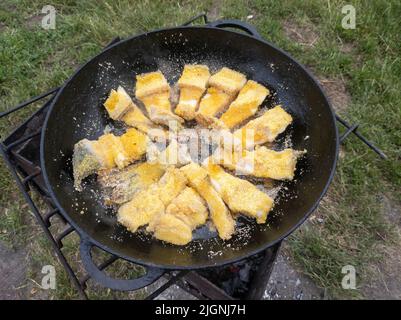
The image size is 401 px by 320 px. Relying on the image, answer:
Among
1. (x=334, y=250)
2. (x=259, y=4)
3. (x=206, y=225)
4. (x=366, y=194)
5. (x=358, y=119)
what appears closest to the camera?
(x=206, y=225)

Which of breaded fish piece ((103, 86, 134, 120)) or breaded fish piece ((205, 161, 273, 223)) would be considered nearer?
breaded fish piece ((205, 161, 273, 223))

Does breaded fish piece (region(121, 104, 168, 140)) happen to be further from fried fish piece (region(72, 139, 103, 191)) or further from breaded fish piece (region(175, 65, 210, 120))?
fried fish piece (region(72, 139, 103, 191))

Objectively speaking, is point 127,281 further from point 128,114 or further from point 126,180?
point 128,114

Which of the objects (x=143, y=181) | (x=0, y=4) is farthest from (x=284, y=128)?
(x=0, y=4)
